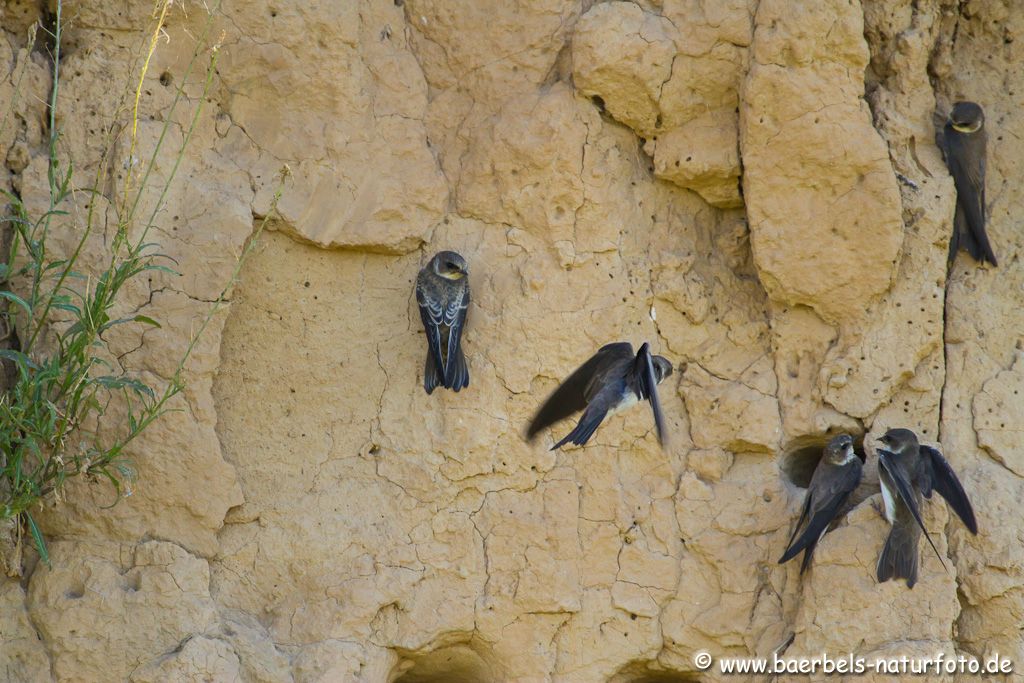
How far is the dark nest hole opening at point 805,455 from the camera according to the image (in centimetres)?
486

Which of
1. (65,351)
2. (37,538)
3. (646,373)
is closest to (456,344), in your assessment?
(646,373)

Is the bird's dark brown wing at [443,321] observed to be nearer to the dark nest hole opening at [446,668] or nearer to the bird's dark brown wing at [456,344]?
the bird's dark brown wing at [456,344]

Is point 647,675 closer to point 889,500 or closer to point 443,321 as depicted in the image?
point 889,500

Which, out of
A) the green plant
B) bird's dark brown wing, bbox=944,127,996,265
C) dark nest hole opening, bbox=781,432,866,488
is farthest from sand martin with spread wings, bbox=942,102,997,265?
the green plant

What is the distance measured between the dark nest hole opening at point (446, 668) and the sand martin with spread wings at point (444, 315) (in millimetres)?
967

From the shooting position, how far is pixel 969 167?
4848 mm

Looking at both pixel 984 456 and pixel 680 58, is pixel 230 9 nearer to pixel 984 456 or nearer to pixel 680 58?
pixel 680 58

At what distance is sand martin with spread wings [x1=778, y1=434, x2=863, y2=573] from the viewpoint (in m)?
4.59

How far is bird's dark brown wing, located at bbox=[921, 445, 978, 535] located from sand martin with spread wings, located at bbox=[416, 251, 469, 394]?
64.5 inches

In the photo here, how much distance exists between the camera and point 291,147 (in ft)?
16.1

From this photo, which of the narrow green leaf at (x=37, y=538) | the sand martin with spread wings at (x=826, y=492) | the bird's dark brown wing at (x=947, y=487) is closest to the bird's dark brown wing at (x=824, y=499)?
the sand martin with spread wings at (x=826, y=492)

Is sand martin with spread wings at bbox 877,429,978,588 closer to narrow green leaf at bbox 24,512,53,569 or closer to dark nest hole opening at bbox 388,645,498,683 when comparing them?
dark nest hole opening at bbox 388,645,498,683

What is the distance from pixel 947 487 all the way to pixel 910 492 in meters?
0.22

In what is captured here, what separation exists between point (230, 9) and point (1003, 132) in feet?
9.69
